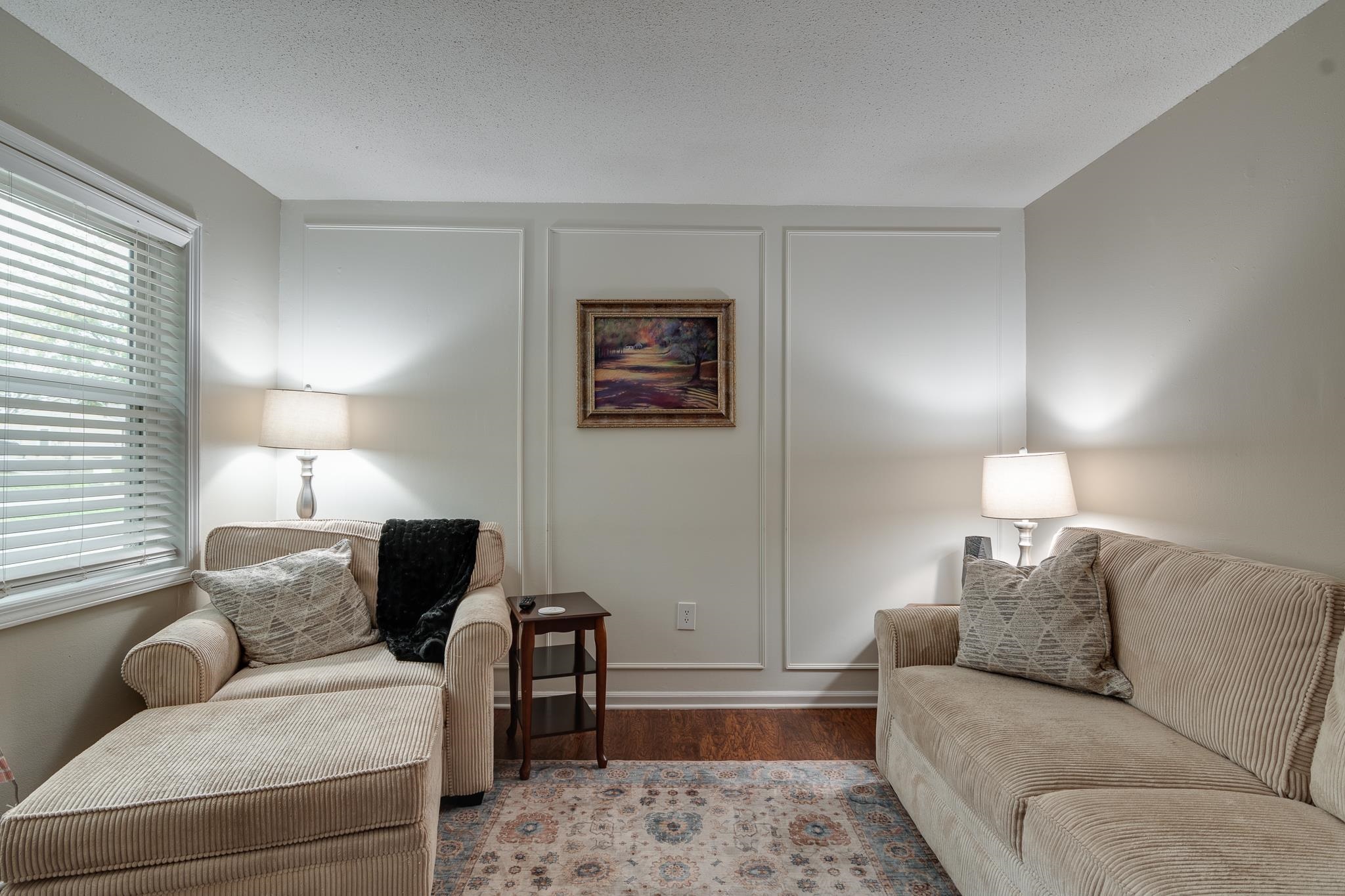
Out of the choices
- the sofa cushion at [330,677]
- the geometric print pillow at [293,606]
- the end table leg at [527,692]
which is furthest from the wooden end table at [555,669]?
the geometric print pillow at [293,606]

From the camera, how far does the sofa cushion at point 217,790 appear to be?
1436mm

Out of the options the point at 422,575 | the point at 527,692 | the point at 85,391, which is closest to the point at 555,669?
the point at 527,692

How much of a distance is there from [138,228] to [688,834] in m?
2.70

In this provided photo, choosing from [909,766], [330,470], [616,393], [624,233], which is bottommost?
[909,766]

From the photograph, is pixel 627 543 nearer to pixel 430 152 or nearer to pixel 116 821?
pixel 430 152

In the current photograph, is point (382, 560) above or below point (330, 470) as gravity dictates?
below

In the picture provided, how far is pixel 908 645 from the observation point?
236 cm

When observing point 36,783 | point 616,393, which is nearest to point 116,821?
point 36,783

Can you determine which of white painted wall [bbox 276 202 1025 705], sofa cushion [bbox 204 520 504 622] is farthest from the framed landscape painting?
sofa cushion [bbox 204 520 504 622]

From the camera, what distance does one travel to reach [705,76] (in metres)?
2.16

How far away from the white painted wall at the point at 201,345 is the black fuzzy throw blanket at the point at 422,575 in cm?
75

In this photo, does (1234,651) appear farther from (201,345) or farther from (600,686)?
(201,345)

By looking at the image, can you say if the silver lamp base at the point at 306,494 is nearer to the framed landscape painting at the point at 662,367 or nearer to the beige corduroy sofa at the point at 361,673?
the beige corduroy sofa at the point at 361,673

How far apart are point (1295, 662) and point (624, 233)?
9.00 ft
